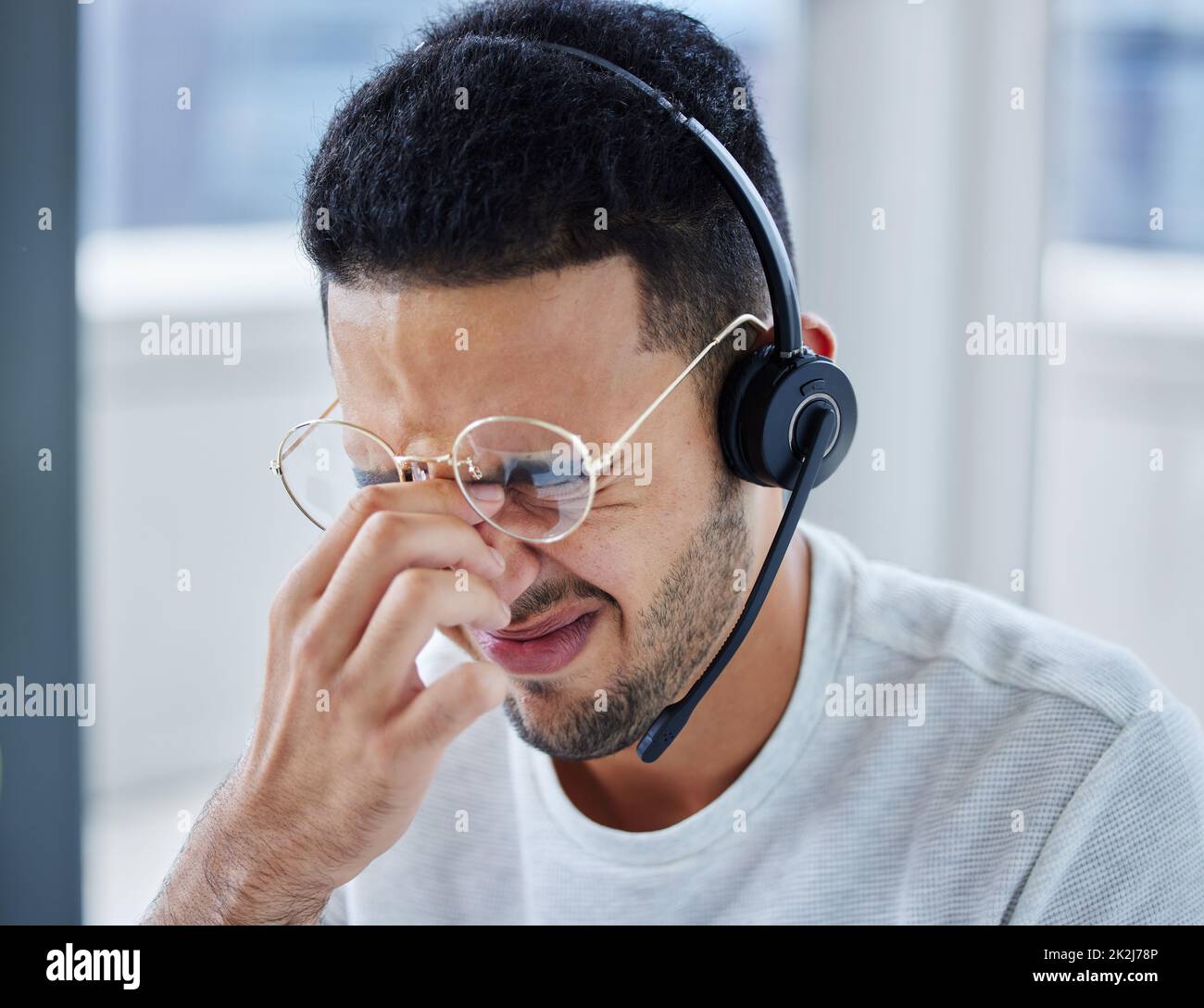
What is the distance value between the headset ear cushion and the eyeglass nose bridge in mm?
241

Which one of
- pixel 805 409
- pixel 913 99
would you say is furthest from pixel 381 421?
pixel 913 99

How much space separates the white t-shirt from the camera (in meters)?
1.16

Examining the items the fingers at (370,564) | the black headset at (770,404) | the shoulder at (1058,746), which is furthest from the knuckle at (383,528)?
the shoulder at (1058,746)

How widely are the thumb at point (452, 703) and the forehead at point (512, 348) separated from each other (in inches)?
9.4

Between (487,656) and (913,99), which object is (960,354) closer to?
(913,99)

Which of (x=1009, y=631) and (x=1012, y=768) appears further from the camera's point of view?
(x=1009, y=631)

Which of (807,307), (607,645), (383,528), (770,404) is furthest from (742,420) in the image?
(807,307)

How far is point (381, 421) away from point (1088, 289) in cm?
155

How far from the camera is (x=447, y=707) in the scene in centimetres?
94

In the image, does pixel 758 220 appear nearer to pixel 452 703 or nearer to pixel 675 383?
pixel 675 383

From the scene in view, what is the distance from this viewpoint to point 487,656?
1235mm

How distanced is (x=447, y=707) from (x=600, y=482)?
257 millimetres

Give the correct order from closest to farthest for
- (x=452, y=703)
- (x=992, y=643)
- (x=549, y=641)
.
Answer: (x=452, y=703) < (x=549, y=641) < (x=992, y=643)

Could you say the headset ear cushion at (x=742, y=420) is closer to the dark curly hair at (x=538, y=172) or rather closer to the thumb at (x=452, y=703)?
the dark curly hair at (x=538, y=172)
